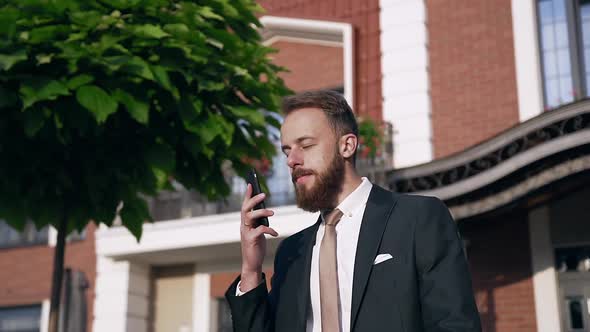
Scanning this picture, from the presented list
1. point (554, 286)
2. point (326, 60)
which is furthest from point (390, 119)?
point (554, 286)

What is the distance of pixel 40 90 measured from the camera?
5965mm

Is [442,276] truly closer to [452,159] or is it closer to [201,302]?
[452,159]

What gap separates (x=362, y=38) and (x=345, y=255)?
12.0m

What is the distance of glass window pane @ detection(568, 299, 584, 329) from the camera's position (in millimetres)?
11539

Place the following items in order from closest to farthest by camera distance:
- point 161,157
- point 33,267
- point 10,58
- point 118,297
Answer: point 10,58
point 161,157
point 118,297
point 33,267

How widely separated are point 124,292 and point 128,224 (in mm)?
9085

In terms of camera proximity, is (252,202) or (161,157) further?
(161,157)

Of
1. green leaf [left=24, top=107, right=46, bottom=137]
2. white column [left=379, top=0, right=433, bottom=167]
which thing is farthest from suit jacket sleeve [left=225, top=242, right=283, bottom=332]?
white column [left=379, top=0, right=433, bottom=167]

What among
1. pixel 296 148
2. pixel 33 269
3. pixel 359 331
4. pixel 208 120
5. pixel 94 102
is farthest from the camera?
pixel 33 269

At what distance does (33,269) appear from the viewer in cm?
1745

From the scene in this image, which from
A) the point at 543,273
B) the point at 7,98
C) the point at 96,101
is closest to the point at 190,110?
the point at 96,101

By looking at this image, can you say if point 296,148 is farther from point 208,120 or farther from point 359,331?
point 208,120

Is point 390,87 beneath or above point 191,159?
above

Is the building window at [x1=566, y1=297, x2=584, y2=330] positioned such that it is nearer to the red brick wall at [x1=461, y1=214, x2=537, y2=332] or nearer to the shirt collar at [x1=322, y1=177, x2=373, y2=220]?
the red brick wall at [x1=461, y1=214, x2=537, y2=332]
